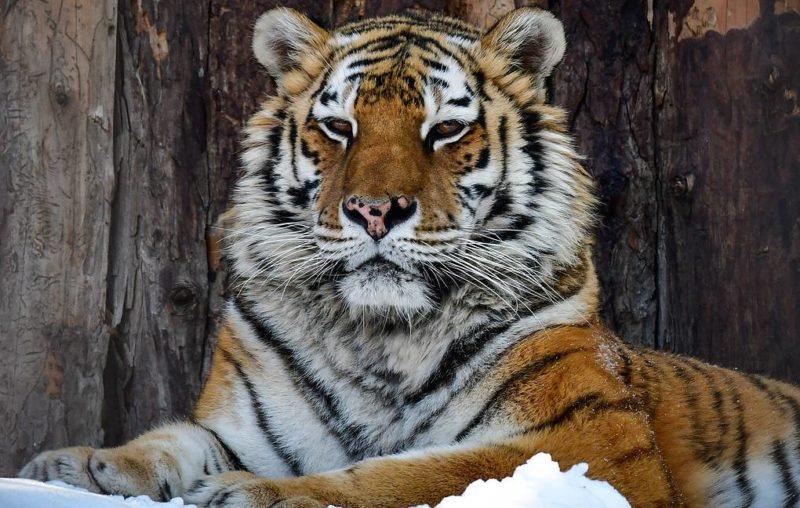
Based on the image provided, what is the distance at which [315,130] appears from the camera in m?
2.71

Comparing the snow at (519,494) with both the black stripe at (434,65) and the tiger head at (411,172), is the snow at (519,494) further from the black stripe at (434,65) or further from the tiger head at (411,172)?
the black stripe at (434,65)

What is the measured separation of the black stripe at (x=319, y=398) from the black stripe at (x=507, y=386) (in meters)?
0.25

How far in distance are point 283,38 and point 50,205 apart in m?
0.91

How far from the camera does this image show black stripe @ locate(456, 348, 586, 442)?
2.43m

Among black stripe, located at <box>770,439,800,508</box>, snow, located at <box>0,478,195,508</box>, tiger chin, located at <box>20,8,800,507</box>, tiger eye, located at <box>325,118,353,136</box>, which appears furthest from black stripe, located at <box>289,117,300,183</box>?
black stripe, located at <box>770,439,800,508</box>

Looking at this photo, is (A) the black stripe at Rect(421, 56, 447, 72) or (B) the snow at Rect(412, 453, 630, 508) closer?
(B) the snow at Rect(412, 453, 630, 508)

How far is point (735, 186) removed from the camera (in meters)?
3.46

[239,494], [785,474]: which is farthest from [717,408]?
[239,494]

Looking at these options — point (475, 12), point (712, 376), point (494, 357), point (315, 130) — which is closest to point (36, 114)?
point (315, 130)

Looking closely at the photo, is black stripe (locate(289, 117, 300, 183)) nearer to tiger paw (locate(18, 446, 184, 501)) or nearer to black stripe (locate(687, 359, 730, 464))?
tiger paw (locate(18, 446, 184, 501))

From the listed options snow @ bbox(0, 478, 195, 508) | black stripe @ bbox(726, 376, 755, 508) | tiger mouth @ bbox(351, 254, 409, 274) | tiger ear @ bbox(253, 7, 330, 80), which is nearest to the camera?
snow @ bbox(0, 478, 195, 508)

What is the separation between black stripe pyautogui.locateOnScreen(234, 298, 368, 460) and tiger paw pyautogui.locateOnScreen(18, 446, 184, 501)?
1.14 feet

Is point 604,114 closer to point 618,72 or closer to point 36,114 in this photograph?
point 618,72

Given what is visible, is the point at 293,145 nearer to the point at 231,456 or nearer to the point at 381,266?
the point at 381,266
